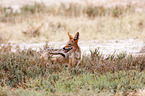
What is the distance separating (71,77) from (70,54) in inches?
23.1

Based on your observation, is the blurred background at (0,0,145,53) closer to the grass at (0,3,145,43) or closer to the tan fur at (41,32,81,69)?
the grass at (0,3,145,43)

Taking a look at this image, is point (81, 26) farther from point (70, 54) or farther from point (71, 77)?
point (71, 77)

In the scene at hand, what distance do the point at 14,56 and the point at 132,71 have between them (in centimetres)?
307

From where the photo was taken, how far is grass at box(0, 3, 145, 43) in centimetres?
1200

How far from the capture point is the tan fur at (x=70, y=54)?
18.6ft

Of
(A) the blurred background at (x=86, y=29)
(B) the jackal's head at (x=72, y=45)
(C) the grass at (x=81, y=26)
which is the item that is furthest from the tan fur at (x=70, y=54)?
(C) the grass at (x=81, y=26)

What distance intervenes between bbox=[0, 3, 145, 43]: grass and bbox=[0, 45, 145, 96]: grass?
209 inches

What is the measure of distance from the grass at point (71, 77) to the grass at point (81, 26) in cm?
530

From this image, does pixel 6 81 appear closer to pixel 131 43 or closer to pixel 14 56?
pixel 14 56

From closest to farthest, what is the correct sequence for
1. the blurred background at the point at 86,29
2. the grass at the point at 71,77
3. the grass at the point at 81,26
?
the grass at the point at 71,77 < the blurred background at the point at 86,29 < the grass at the point at 81,26

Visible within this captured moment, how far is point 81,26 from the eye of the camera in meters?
14.0

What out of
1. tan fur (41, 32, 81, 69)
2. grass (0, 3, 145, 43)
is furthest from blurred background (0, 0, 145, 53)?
tan fur (41, 32, 81, 69)

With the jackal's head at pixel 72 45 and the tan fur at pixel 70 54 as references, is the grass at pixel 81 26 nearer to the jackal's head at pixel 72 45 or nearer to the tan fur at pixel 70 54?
the tan fur at pixel 70 54

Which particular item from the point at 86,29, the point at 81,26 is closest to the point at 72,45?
the point at 86,29
